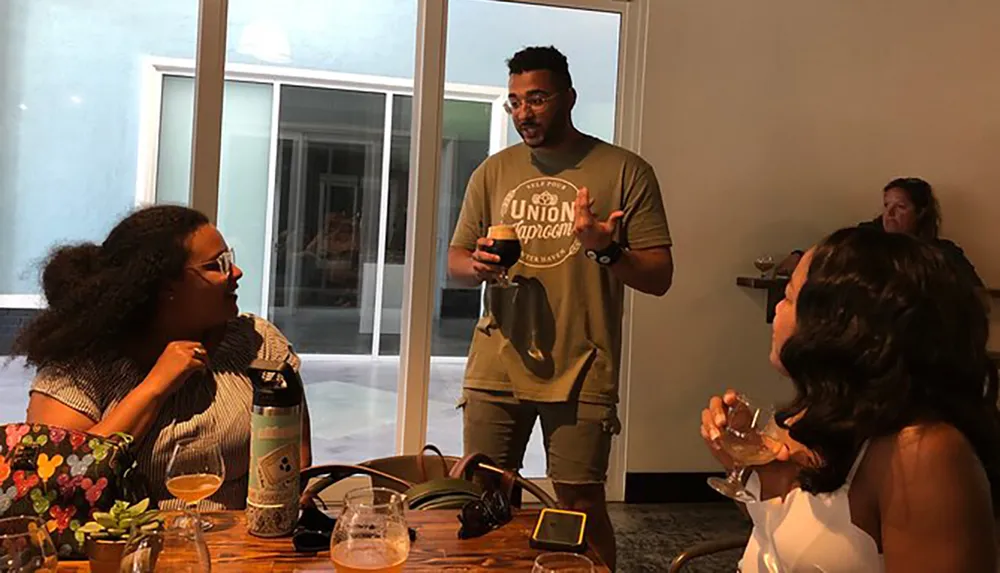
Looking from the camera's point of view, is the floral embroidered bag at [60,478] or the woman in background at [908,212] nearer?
the floral embroidered bag at [60,478]

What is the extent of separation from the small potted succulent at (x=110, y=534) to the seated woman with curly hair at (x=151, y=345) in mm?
333

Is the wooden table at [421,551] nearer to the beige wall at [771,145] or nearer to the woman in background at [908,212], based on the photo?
the beige wall at [771,145]

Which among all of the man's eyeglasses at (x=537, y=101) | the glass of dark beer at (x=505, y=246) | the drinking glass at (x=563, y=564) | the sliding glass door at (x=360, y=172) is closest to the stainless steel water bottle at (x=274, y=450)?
the drinking glass at (x=563, y=564)

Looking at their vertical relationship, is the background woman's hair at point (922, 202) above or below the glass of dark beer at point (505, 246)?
above

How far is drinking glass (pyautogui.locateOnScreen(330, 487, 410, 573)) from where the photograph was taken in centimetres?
103

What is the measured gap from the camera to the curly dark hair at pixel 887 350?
42.6 inches

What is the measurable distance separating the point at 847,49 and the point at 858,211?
74 centimetres

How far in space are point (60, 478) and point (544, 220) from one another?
4.43ft

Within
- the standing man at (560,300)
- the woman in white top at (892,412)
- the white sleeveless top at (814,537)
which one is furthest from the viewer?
the standing man at (560,300)

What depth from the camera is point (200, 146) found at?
3172 millimetres

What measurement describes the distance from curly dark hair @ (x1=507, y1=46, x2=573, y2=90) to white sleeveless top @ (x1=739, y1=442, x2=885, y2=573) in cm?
133

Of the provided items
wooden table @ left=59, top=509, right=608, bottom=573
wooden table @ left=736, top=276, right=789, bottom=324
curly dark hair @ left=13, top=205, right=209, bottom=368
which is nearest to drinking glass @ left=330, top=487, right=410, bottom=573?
wooden table @ left=59, top=509, right=608, bottom=573

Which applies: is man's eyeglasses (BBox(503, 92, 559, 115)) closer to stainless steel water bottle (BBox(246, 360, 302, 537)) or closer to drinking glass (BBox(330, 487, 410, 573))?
stainless steel water bottle (BBox(246, 360, 302, 537))

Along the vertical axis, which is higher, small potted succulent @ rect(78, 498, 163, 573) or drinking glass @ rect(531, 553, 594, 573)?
drinking glass @ rect(531, 553, 594, 573)
